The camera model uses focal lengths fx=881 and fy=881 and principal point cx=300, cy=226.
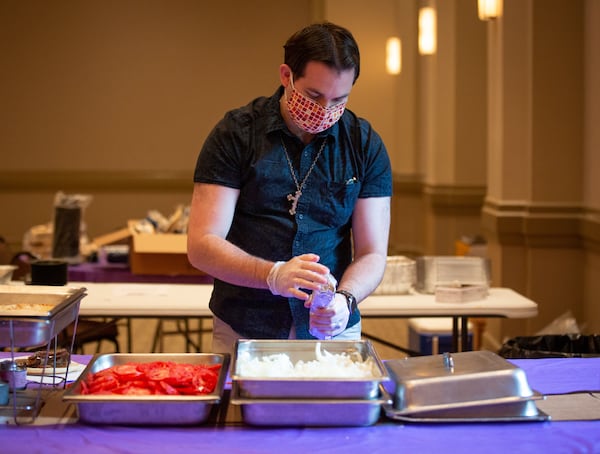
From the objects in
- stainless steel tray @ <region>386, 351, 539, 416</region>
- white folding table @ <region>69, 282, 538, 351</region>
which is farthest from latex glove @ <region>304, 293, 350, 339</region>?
white folding table @ <region>69, 282, 538, 351</region>

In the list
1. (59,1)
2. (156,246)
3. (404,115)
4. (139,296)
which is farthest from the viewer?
(59,1)

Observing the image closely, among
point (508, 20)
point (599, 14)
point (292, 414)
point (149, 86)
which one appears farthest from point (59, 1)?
point (292, 414)

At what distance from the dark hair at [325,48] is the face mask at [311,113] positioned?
0.07 metres

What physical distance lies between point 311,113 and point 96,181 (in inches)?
313

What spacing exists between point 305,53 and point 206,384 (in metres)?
0.83

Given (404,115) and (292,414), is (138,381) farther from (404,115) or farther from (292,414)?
(404,115)

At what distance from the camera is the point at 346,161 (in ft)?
7.73

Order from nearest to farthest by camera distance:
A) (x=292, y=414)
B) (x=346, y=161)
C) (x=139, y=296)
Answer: (x=292, y=414), (x=346, y=161), (x=139, y=296)

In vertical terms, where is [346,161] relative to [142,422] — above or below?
above

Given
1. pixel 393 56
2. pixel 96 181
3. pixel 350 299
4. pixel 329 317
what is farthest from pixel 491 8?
pixel 96 181

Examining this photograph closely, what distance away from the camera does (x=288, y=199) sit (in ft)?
7.57

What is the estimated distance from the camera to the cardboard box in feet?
14.9

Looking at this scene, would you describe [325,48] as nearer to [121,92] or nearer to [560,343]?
[560,343]

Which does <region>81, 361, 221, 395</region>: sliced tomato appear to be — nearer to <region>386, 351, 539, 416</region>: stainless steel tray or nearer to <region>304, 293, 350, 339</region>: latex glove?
<region>304, 293, 350, 339</region>: latex glove
